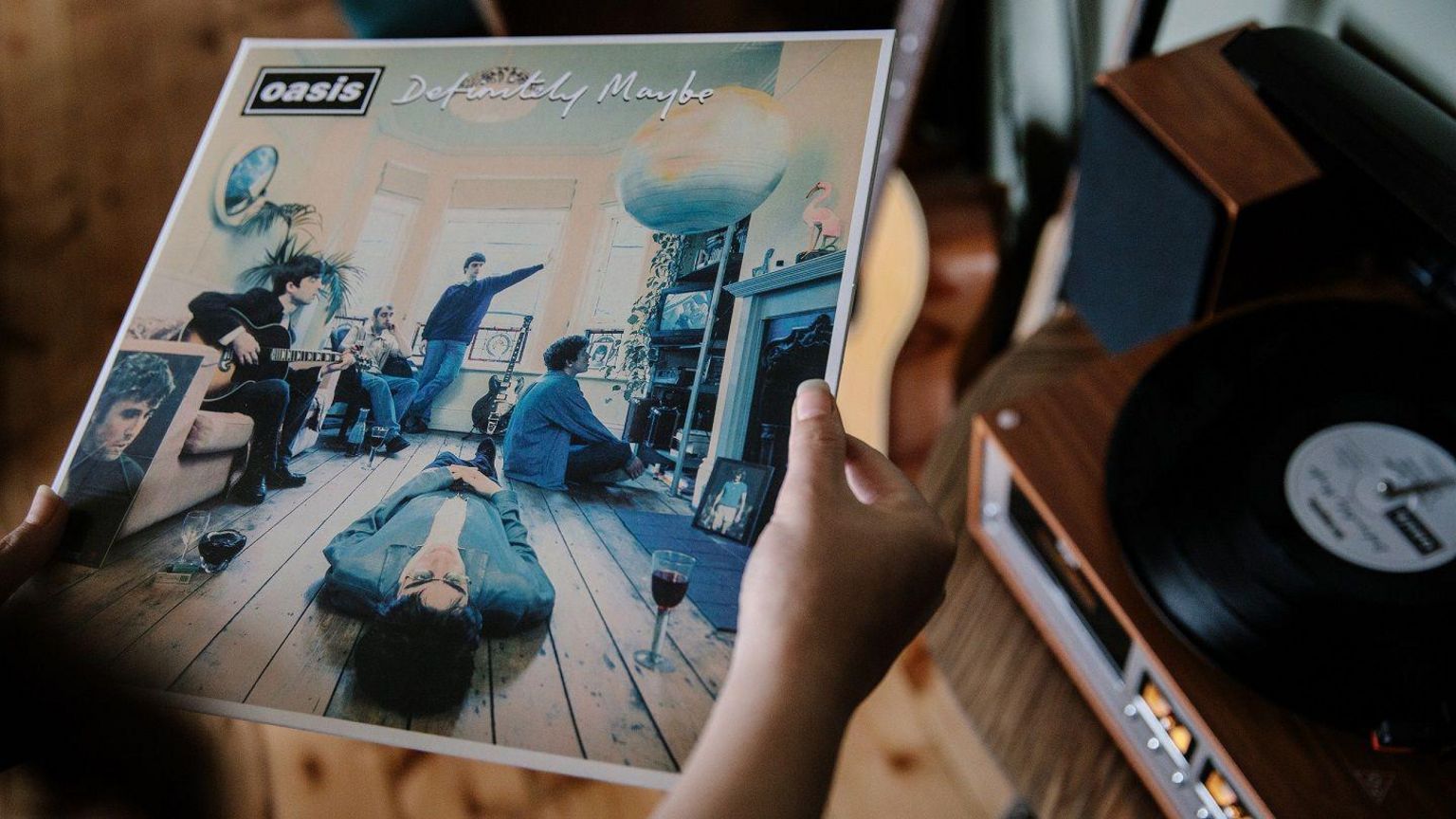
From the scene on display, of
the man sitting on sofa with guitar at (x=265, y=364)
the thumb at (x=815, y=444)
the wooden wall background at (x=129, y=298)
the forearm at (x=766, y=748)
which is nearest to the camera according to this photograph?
the forearm at (x=766, y=748)

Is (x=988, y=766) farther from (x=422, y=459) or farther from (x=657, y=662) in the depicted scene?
(x=422, y=459)

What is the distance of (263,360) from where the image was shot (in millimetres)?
626

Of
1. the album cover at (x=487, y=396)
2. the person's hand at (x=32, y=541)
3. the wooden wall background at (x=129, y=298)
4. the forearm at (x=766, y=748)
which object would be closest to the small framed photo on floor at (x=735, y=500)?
the album cover at (x=487, y=396)

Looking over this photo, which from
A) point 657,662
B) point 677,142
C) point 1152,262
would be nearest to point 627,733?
point 657,662

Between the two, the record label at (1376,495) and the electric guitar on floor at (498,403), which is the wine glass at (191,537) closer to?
the electric guitar on floor at (498,403)

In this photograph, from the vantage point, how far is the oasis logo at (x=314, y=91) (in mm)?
685

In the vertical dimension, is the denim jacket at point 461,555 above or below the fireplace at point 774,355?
below

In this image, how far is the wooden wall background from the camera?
3.97ft

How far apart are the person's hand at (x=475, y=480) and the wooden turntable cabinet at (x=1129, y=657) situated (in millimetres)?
407

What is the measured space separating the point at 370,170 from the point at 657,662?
43 centimetres

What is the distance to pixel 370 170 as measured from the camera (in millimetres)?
659

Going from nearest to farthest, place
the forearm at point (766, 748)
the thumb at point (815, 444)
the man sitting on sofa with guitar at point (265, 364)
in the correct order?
1. the forearm at point (766, 748)
2. the thumb at point (815, 444)
3. the man sitting on sofa with guitar at point (265, 364)

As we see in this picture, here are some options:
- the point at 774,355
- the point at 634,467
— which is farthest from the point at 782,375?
the point at 634,467

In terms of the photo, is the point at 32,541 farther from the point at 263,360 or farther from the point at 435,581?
the point at 435,581
